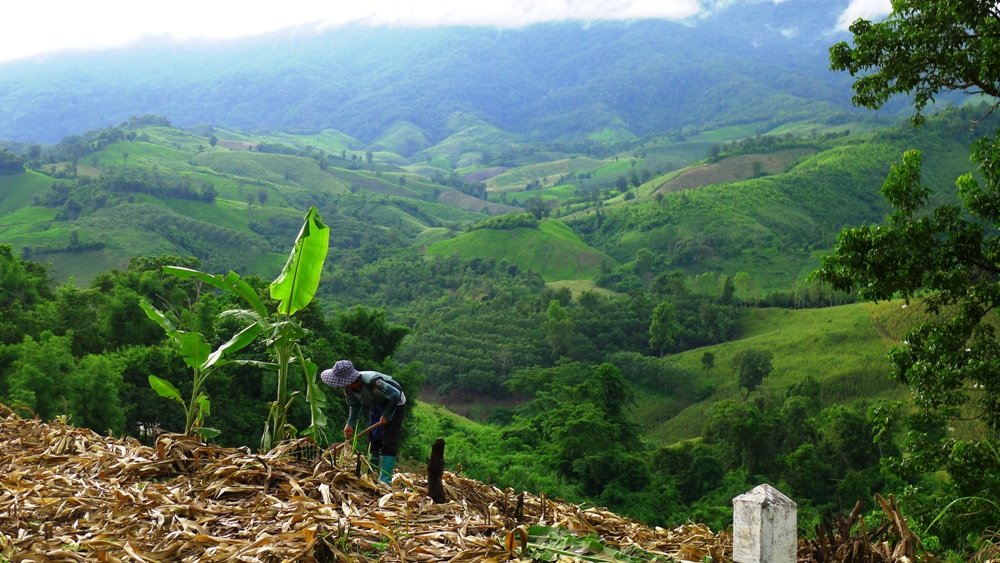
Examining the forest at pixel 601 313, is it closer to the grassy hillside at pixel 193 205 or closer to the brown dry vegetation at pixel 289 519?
the brown dry vegetation at pixel 289 519

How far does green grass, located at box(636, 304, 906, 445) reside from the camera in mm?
46938

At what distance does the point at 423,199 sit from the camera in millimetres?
159875

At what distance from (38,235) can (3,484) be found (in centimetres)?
9027

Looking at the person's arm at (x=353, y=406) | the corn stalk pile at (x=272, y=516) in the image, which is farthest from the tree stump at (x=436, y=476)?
the person's arm at (x=353, y=406)

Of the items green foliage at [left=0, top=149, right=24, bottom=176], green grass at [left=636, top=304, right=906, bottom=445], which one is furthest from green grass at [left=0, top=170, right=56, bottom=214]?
green grass at [left=636, top=304, right=906, bottom=445]

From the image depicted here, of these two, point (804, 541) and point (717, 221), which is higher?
point (804, 541)

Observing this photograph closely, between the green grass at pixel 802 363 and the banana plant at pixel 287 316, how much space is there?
38.4 metres

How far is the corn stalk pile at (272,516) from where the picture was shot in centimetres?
381

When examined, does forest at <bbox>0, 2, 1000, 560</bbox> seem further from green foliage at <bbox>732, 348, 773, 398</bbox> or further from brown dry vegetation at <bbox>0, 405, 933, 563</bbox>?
brown dry vegetation at <bbox>0, 405, 933, 563</bbox>

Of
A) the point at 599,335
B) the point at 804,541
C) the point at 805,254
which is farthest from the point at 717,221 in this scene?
the point at 804,541

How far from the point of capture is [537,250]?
95562 millimetres

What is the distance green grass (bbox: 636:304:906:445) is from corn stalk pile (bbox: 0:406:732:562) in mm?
39988

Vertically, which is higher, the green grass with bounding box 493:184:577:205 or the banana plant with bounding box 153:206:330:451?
the banana plant with bounding box 153:206:330:451

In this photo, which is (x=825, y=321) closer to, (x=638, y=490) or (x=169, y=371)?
(x=638, y=490)
